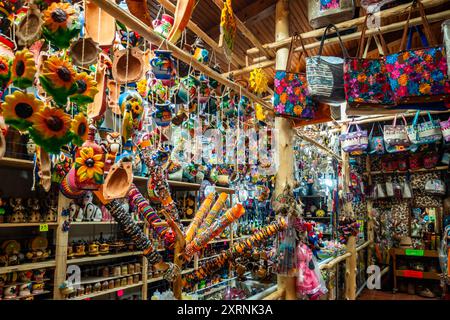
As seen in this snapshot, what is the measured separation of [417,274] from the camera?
560cm

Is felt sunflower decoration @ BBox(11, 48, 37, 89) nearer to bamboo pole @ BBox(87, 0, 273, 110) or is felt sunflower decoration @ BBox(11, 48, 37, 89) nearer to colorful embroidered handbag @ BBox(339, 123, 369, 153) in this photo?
bamboo pole @ BBox(87, 0, 273, 110)

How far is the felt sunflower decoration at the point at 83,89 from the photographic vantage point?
0.87 m

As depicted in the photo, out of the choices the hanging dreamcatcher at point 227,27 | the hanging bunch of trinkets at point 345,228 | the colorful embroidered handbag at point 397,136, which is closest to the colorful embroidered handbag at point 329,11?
the hanging dreamcatcher at point 227,27

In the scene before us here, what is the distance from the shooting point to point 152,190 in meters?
1.39

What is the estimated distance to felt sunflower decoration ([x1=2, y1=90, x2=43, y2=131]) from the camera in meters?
0.77

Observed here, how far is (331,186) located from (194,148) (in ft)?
8.15

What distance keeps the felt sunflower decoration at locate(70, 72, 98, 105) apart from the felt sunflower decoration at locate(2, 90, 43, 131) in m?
0.10

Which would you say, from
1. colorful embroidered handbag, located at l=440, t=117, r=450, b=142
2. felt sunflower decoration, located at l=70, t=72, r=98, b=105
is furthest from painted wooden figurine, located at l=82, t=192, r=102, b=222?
colorful embroidered handbag, located at l=440, t=117, r=450, b=142

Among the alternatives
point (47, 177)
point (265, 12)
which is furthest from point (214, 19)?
point (47, 177)

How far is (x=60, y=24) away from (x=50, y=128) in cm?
31

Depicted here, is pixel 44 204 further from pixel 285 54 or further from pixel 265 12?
pixel 265 12

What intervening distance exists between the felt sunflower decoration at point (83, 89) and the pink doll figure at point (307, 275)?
5.30 feet

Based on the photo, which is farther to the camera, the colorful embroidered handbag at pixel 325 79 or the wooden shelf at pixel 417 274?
the wooden shelf at pixel 417 274

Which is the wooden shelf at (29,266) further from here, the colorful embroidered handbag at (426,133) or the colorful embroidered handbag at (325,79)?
the colorful embroidered handbag at (426,133)
